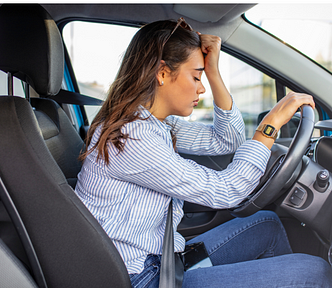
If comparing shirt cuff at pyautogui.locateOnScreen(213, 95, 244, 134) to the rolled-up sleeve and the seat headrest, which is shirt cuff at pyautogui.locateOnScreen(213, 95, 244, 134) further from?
the seat headrest

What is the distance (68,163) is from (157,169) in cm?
61

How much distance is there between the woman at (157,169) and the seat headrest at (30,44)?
9.0 inches

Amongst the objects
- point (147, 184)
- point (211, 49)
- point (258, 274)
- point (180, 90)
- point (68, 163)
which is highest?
point (211, 49)

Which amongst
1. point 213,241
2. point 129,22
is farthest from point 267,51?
point 213,241

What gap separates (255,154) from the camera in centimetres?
83

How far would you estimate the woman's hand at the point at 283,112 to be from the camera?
0.85 metres

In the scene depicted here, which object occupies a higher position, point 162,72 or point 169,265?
point 162,72

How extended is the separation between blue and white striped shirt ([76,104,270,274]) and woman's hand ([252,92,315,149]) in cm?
3

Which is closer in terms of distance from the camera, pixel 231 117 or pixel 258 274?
pixel 258 274

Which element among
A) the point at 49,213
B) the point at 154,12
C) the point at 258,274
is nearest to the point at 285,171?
the point at 258,274

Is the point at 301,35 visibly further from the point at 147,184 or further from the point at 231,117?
the point at 147,184

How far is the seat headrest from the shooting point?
0.91m

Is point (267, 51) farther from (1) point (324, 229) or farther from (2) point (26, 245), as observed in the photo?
(2) point (26, 245)

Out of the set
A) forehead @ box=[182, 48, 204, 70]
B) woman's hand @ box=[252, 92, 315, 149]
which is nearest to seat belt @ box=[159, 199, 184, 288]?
woman's hand @ box=[252, 92, 315, 149]
